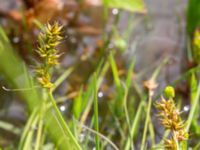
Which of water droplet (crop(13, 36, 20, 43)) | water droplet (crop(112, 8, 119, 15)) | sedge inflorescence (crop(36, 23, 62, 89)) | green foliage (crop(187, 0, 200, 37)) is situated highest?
water droplet (crop(112, 8, 119, 15))

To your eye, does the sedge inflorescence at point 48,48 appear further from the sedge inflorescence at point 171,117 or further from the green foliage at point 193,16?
the green foliage at point 193,16

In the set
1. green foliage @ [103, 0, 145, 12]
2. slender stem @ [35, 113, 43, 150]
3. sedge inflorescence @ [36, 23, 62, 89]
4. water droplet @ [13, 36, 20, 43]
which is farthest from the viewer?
water droplet @ [13, 36, 20, 43]

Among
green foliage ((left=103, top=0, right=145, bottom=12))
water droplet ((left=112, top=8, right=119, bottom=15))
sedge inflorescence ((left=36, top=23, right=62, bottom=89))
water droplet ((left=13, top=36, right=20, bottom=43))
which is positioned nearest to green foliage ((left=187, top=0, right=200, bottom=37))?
green foliage ((left=103, top=0, right=145, bottom=12))

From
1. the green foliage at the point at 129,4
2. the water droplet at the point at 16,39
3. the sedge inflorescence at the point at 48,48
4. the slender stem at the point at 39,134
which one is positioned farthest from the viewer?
the water droplet at the point at 16,39

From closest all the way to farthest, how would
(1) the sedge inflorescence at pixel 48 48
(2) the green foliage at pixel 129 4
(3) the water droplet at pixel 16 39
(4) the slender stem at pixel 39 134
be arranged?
1. (1) the sedge inflorescence at pixel 48 48
2. (4) the slender stem at pixel 39 134
3. (2) the green foliage at pixel 129 4
4. (3) the water droplet at pixel 16 39

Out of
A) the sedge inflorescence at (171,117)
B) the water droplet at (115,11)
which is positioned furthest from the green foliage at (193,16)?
the sedge inflorescence at (171,117)

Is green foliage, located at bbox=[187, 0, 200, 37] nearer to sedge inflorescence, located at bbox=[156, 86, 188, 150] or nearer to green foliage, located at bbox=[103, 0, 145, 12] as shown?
green foliage, located at bbox=[103, 0, 145, 12]

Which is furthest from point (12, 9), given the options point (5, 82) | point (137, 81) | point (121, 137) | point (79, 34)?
point (121, 137)

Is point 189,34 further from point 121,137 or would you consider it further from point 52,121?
point 52,121

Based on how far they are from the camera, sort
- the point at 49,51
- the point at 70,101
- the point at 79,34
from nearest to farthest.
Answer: the point at 49,51, the point at 70,101, the point at 79,34

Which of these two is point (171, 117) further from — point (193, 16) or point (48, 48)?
point (193, 16)

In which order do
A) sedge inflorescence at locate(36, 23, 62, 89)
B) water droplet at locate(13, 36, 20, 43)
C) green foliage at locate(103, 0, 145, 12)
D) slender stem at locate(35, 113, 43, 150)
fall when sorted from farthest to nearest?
1. water droplet at locate(13, 36, 20, 43)
2. green foliage at locate(103, 0, 145, 12)
3. slender stem at locate(35, 113, 43, 150)
4. sedge inflorescence at locate(36, 23, 62, 89)
